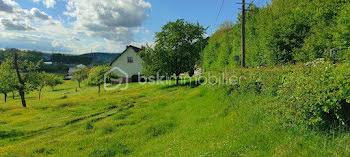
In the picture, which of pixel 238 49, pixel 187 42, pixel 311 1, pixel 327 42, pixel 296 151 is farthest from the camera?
pixel 187 42

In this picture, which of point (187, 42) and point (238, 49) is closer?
point (238, 49)

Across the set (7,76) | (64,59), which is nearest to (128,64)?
(7,76)

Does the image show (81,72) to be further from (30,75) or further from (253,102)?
(253,102)

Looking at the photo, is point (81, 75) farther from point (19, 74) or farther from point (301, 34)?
point (301, 34)

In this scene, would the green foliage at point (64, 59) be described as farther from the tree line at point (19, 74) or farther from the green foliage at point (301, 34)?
the green foliage at point (301, 34)

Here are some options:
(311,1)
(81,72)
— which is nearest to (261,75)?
(311,1)

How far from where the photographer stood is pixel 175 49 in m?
30.7

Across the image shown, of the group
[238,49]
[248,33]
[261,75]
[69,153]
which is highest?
[248,33]

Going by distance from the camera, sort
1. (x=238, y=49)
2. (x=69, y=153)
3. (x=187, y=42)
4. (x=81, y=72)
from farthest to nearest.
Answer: (x=81, y=72), (x=187, y=42), (x=238, y=49), (x=69, y=153)

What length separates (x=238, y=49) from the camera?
87.9ft

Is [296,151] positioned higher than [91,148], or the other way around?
[296,151]

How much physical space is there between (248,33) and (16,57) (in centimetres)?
3274

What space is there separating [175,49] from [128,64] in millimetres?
25692

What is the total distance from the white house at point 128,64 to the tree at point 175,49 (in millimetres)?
20918
